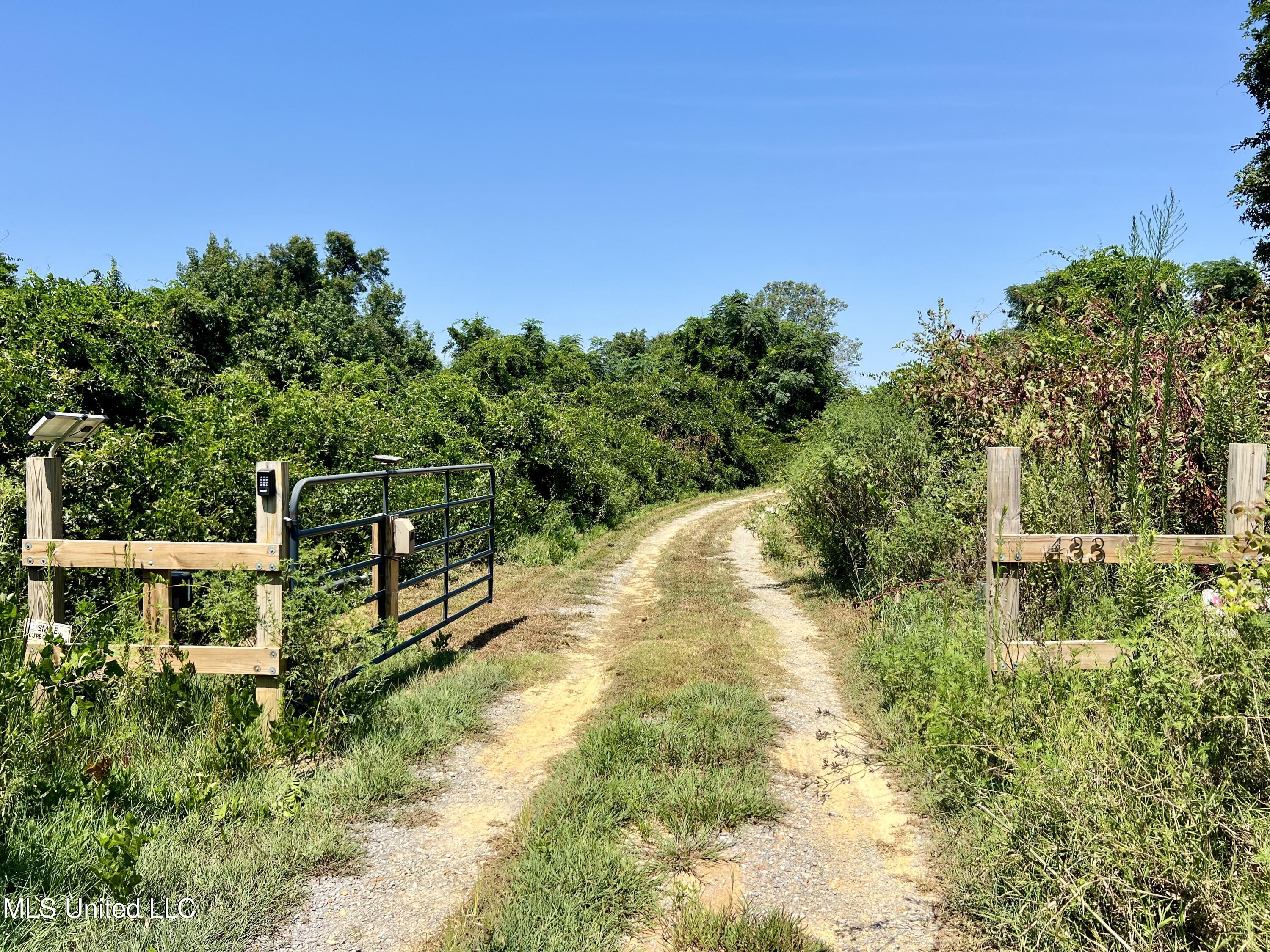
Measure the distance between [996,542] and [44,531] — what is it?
5.92 m

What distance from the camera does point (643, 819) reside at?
12.8ft

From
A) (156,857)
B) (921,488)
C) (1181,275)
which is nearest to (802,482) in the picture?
(921,488)

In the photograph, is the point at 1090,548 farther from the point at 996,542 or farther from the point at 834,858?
the point at 834,858

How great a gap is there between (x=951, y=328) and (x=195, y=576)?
8216 millimetres

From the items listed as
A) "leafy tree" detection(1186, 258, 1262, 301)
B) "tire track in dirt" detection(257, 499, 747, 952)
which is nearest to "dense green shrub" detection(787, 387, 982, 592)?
"tire track in dirt" detection(257, 499, 747, 952)

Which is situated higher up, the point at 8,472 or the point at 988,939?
the point at 8,472

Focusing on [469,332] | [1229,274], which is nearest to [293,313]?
[469,332]

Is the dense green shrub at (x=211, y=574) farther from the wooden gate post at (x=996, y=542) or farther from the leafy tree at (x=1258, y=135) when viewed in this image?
the leafy tree at (x=1258, y=135)

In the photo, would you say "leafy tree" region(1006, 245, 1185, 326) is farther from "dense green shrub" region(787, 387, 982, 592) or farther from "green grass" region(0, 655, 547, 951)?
"green grass" region(0, 655, 547, 951)

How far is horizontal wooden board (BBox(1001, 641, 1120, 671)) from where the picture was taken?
13.9 feet

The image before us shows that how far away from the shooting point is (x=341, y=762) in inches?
179

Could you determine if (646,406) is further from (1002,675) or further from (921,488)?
(1002,675)

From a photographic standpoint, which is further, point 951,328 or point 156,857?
point 951,328

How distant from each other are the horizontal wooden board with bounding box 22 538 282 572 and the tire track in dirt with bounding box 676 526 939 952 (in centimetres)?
313
